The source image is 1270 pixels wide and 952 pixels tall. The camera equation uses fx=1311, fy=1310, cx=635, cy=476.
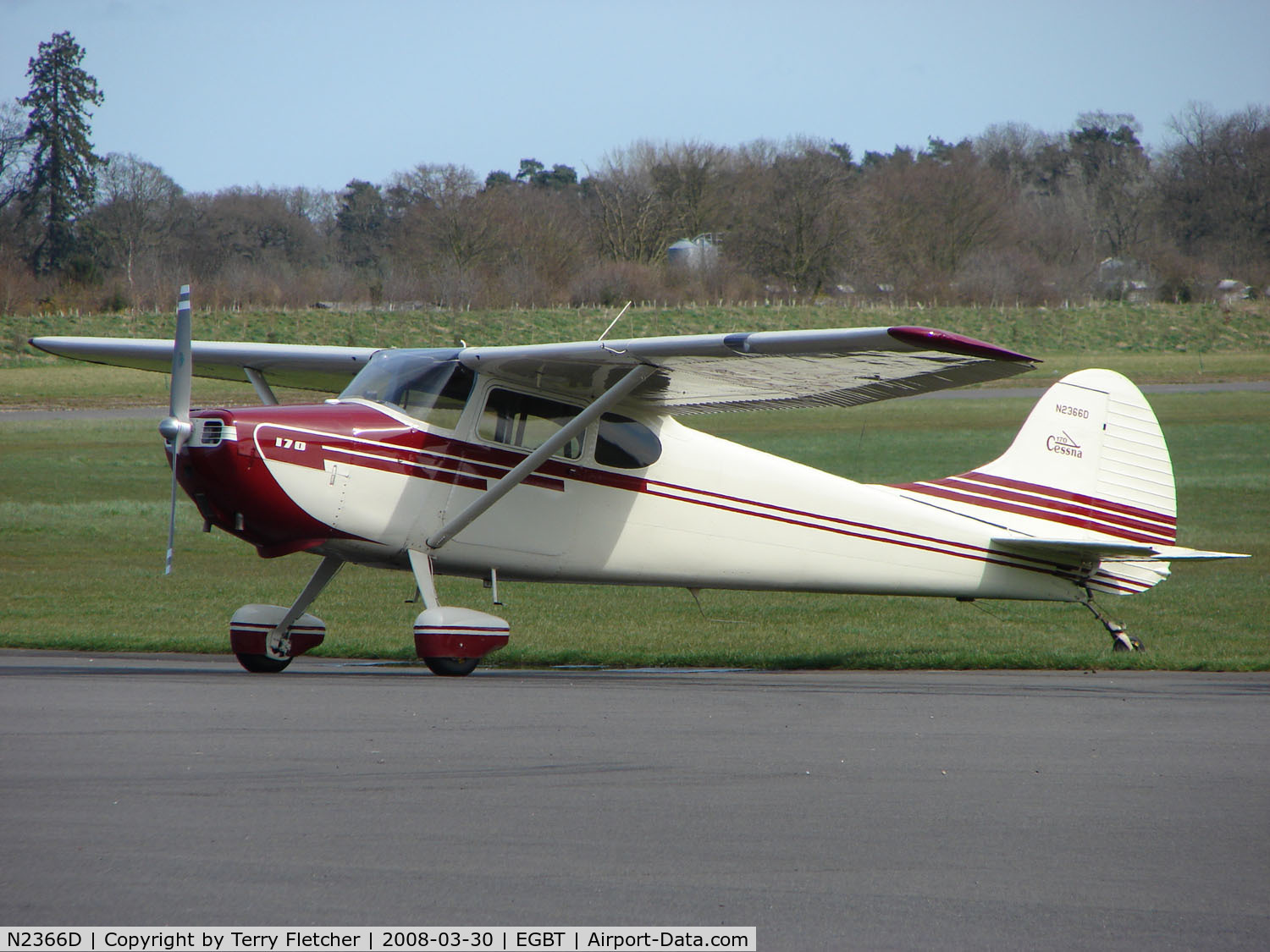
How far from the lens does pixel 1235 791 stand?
5.50 metres

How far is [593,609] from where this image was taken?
14766 millimetres

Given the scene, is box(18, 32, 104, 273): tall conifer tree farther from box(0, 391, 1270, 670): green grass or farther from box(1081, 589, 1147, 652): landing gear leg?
box(1081, 589, 1147, 652): landing gear leg

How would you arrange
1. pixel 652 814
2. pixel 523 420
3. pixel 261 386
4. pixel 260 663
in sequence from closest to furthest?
pixel 652 814
pixel 260 663
pixel 523 420
pixel 261 386

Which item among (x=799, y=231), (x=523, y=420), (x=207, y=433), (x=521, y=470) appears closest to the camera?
(x=207, y=433)

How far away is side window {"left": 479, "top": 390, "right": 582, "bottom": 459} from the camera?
982 centimetres

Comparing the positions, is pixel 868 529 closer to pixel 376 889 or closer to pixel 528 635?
pixel 528 635

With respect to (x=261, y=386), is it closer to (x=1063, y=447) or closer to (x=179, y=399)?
(x=179, y=399)

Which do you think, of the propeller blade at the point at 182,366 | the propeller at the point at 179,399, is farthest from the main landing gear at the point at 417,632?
the propeller blade at the point at 182,366

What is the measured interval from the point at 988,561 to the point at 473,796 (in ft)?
23.5

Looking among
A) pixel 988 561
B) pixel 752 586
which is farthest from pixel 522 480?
pixel 988 561

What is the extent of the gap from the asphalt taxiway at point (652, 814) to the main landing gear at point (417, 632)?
1.12 metres

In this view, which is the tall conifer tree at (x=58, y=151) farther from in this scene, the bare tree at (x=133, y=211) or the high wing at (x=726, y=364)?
the high wing at (x=726, y=364)
